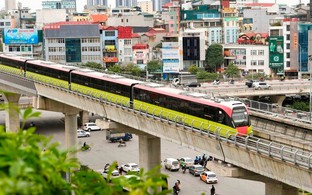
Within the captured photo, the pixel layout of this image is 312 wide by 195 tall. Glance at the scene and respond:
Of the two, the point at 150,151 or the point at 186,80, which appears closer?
the point at 150,151

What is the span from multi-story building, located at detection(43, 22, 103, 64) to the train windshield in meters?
63.9

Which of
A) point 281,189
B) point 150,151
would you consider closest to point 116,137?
point 150,151

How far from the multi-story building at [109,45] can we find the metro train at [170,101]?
4359 centimetres

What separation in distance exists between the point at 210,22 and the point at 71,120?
58111 millimetres

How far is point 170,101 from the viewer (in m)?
28.5

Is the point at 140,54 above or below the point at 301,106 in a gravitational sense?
above

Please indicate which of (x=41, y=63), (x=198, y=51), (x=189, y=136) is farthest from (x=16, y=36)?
(x=189, y=136)

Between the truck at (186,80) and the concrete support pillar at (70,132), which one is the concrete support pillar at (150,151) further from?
the truck at (186,80)

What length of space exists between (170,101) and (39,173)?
2285 cm

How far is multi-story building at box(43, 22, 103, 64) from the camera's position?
285 feet

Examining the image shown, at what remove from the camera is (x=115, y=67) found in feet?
268

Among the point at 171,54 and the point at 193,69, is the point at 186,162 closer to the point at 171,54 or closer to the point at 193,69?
the point at 193,69

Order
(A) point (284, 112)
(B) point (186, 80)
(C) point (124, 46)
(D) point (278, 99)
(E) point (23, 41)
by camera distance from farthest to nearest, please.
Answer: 1. (E) point (23, 41)
2. (C) point (124, 46)
3. (B) point (186, 80)
4. (D) point (278, 99)
5. (A) point (284, 112)

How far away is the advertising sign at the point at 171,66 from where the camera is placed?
3297 inches
